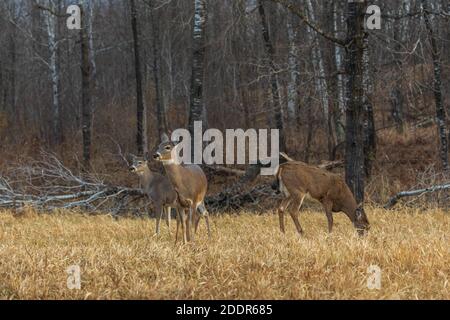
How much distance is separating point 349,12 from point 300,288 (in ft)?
17.5

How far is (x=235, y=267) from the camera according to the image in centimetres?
600

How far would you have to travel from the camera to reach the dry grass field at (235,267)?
17.3ft

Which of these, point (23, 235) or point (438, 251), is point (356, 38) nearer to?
point (438, 251)

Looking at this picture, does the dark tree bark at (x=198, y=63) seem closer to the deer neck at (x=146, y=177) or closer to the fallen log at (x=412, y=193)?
the deer neck at (x=146, y=177)

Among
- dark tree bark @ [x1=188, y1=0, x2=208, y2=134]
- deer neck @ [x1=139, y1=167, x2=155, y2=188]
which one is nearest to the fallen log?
dark tree bark @ [x1=188, y1=0, x2=208, y2=134]

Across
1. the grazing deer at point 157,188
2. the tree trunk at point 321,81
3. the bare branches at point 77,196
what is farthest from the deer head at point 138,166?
the tree trunk at point 321,81

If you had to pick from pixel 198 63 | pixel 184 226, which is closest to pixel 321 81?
pixel 198 63

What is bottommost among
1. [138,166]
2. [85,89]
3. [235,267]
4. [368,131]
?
[235,267]

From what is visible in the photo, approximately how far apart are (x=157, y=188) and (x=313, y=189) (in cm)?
259

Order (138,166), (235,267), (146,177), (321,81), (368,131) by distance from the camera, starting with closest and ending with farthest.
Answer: (235,267) → (146,177) → (138,166) → (368,131) → (321,81)

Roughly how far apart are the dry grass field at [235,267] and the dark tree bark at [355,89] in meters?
1.41

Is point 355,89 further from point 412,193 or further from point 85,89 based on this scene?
point 85,89

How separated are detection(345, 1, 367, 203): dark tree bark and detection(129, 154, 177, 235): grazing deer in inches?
104
